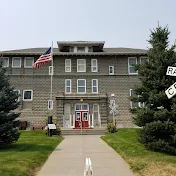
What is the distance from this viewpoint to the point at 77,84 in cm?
3055

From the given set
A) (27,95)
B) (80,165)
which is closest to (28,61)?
(27,95)

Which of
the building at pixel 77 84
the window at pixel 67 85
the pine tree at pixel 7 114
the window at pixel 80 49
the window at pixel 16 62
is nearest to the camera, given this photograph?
the pine tree at pixel 7 114

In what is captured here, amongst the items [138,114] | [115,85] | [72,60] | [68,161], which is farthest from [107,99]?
[68,161]

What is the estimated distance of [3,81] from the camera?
13.7 meters

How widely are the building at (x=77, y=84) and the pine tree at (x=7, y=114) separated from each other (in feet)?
51.3

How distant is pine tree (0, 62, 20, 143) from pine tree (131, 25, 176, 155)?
6451 mm

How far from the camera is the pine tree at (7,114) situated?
12617 mm

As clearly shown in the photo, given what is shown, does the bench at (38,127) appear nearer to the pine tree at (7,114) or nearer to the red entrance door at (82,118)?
the red entrance door at (82,118)

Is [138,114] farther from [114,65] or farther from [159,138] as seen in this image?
[114,65]

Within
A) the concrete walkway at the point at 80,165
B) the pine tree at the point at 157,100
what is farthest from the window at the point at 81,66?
the concrete walkway at the point at 80,165

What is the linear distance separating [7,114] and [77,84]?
17.8 meters

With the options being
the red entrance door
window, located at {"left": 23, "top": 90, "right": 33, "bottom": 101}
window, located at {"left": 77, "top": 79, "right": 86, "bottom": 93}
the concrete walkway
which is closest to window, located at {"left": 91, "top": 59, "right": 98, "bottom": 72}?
window, located at {"left": 77, "top": 79, "right": 86, "bottom": 93}

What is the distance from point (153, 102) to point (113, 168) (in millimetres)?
4932

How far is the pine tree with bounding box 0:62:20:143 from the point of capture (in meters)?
12.6
